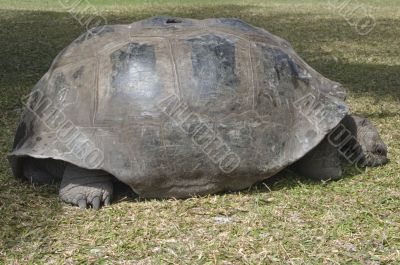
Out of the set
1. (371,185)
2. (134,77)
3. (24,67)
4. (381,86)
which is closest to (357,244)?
(371,185)

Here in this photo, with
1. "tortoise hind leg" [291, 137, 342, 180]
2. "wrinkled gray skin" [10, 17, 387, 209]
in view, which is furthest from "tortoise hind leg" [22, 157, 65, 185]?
"tortoise hind leg" [291, 137, 342, 180]

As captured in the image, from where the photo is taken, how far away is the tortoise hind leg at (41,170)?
3941 mm

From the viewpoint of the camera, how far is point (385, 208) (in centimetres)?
362

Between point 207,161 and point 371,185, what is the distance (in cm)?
129

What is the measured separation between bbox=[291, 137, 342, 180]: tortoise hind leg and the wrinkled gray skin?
135 millimetres

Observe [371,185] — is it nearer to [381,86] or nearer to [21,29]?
[381,86]

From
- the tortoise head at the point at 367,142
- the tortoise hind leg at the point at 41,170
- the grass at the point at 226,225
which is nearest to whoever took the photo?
the grass at the point at 226,225

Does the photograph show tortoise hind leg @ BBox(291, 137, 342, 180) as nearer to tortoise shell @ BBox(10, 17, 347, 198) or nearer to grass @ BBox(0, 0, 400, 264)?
grass @ BBox(0, 0, 400, 264)

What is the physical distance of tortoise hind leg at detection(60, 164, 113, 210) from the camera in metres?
3.63

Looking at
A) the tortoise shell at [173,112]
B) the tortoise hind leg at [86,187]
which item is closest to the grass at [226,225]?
the tortoise hind leg at [86,187]

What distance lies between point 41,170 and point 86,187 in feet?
1.80

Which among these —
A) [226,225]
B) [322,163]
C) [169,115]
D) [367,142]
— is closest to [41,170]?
[169,115]

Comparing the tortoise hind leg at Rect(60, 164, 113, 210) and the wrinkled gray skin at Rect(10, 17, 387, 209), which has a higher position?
the wrinkled gray skin at Rect(10, 17, 387, 209)

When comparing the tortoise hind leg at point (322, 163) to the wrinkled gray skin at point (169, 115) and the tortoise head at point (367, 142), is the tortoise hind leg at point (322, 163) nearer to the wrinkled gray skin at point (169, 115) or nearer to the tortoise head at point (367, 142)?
the wrinkled gray skin at point (169, 115)
